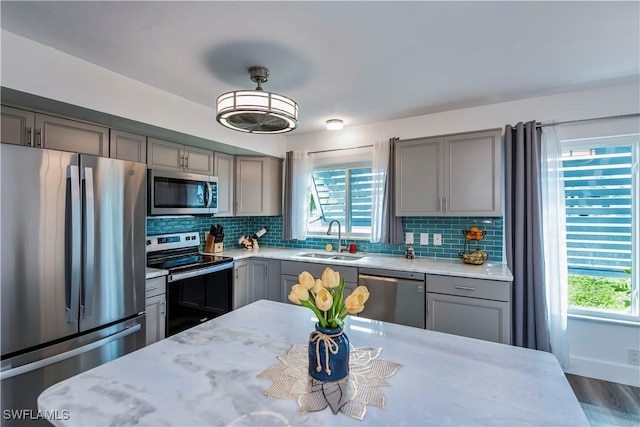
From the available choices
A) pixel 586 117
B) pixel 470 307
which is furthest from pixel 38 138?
pixel 586 117

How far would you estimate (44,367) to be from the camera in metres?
1.69

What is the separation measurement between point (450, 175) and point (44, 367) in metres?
3.21

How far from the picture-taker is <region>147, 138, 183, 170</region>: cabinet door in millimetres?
2758

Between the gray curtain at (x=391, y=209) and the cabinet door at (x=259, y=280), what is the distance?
55.3 inches

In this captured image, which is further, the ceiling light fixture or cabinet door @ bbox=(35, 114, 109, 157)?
the ceiling light fixture

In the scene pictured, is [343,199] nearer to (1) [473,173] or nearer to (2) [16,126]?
(1) [473,173]

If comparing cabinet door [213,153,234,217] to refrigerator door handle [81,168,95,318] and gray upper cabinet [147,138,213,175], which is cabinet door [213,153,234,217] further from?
refrigerator door handle [81,168,95,318]

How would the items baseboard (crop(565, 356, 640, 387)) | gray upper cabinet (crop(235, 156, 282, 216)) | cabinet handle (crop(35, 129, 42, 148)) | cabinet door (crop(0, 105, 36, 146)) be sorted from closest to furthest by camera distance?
cabinet door (crop(0, 105, 36, 146)), cabinet handle (crop(35, 129, 42, 148)), baseboard (crop(565, 356, 640, 387)), gray upper cabinet (crop(235, 156, 282, 216))

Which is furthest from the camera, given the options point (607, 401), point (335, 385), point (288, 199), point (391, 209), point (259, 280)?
point (288, 199)

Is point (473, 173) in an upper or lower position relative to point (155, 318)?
upper

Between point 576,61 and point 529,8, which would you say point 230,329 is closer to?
point 529,8

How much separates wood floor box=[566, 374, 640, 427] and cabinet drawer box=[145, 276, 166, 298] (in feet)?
10.7

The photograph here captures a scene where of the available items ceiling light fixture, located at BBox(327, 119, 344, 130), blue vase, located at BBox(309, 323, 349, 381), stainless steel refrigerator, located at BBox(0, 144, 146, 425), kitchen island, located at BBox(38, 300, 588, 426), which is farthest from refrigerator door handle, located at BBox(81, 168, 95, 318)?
ceiling light fixture, located at BBox(327, 119, 344, 130)

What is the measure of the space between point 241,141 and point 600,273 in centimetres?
367
